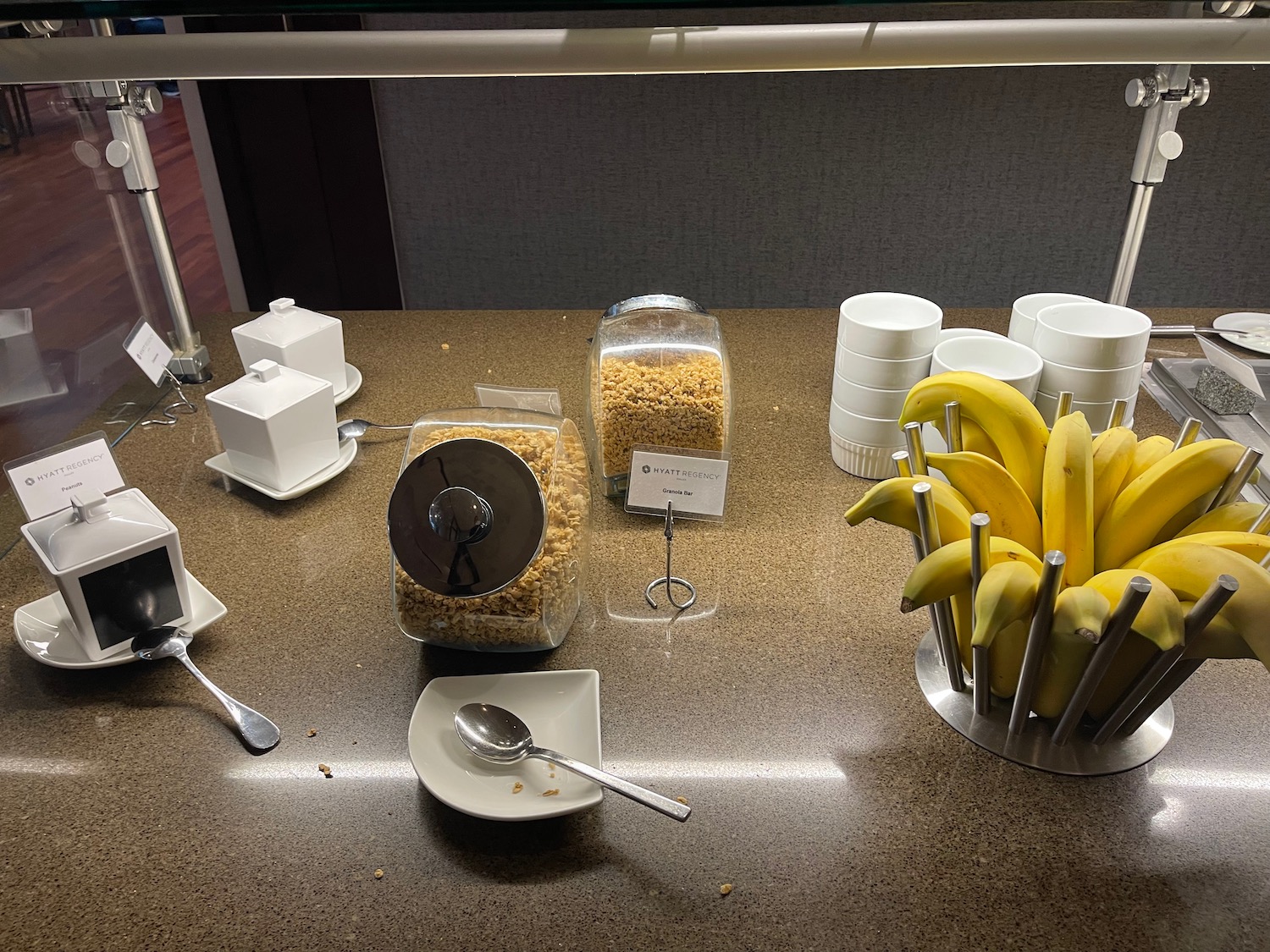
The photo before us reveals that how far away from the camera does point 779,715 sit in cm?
74

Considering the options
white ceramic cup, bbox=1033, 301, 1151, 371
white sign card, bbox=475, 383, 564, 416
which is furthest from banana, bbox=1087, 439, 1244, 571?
white sign card, bbox=475, 383, 564, 416

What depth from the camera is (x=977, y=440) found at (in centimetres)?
75

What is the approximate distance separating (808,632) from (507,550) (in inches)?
11.1

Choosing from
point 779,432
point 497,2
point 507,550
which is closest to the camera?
point 497,2

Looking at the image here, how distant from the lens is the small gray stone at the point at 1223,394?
106 centimetres

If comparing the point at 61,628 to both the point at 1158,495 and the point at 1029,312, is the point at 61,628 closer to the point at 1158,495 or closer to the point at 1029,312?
the point at 1158,495

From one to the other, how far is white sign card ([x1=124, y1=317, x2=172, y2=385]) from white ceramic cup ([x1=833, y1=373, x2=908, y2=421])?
32.2 inches

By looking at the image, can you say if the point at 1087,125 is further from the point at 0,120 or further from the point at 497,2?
the point at 0,120

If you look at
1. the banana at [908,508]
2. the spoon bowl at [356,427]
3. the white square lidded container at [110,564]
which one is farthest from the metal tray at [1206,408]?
the white square lidded container at [110,564]

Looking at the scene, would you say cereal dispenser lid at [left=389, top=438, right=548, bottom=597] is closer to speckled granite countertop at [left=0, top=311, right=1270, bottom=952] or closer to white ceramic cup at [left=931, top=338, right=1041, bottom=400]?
speckled granite countertop at [left=0, top=311, right=1270, bottom=952]

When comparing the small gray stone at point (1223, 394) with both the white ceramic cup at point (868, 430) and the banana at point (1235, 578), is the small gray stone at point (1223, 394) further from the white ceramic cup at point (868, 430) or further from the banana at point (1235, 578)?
the banana at point (1235, 578)

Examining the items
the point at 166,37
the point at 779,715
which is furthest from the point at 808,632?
the point at 166,37

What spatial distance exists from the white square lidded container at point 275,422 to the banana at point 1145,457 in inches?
29.8

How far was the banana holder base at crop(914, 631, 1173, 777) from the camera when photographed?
0.69 metres
